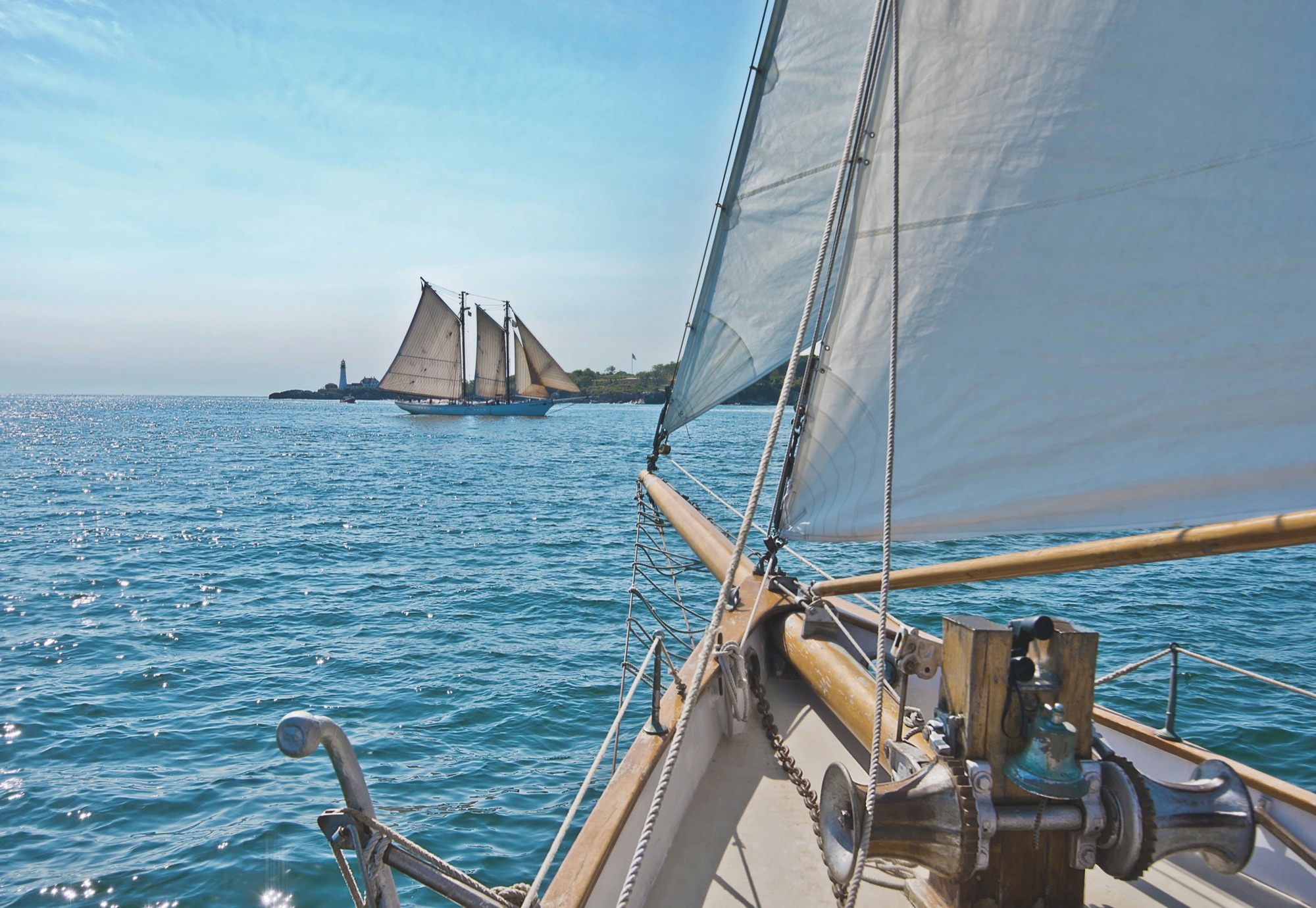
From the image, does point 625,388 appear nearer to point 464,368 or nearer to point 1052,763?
point 464,368

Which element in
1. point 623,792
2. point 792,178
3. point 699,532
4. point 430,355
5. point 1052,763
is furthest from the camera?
point 430,355

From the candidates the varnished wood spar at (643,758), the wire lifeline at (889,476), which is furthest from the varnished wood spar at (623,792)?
the wire lifeline at (889,476)

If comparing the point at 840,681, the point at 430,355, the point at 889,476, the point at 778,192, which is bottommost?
the point at 840,681

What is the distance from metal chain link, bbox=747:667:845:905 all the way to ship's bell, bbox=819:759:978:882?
28.8 inches

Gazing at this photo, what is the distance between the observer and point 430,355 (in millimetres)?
84688

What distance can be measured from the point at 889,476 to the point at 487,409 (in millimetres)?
90503

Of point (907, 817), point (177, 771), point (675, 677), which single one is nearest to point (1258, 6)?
point (907, 817)

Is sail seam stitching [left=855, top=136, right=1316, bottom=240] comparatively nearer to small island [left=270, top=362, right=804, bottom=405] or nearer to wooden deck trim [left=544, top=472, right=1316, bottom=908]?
wooden deck trim [left=544, top=472, right=1316, bottom=908]

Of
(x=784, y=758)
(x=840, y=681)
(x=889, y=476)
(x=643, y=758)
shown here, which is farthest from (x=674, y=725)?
(x=889, y=476)

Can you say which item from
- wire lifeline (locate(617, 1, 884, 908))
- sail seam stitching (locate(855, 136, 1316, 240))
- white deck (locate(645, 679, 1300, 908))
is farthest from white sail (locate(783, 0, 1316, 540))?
→ white deck (locate(645, 679, 1300, 908))

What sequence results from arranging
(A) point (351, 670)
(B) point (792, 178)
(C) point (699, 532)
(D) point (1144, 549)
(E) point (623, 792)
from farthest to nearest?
(A) point (351, 670) < (C) point (699, 532) < (B) point (792, 178) < (E) point (623, 792) < (D) point (1144, 549)

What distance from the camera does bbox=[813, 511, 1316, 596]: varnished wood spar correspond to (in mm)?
2592

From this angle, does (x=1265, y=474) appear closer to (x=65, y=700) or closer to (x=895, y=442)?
(x=895, y=442)

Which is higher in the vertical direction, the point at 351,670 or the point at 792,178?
the point at 792,178
